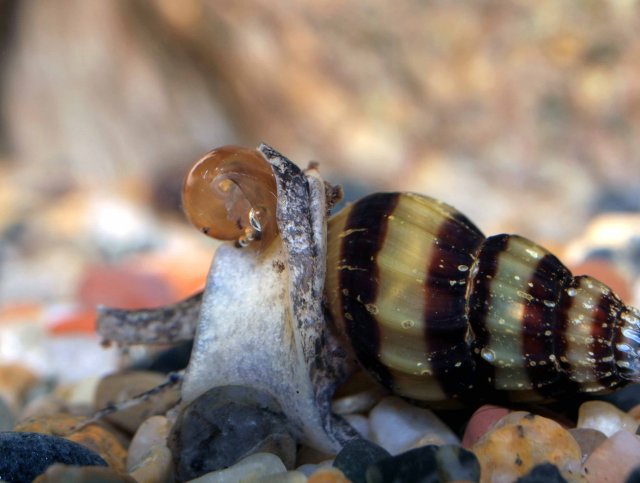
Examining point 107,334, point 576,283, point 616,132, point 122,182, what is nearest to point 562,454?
point 576,283

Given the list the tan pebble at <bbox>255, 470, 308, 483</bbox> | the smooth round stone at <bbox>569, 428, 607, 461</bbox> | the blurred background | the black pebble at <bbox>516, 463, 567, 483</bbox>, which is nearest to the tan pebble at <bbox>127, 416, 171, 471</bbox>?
the tan pebble at <bbox>255, 470, 308, 483</bbox>

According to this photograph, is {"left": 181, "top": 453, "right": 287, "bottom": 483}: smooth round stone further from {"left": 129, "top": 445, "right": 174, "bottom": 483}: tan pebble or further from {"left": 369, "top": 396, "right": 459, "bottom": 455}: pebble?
{"left": 369, "top": 396, "right": 459, "bottom": 455}: pebble

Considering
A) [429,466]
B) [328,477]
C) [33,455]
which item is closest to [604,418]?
[429,466]

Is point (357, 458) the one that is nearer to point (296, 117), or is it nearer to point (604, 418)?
point (604, 418)

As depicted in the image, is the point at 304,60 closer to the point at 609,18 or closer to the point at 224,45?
the point at 224,45

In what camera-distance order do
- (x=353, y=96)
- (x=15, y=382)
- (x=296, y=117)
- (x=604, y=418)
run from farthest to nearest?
1. (x=296, y=117)
2. (x=353, y=96)
3. (x=15, y=382)
4. (x=604, y=418)

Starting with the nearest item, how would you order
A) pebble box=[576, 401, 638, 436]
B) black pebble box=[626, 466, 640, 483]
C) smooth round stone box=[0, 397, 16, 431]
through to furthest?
black pebble box=[626, 466, 640, 483]
pebble box=[576, 401, 638, 436]
smooth round stone box=[0, 397, 16, 431]

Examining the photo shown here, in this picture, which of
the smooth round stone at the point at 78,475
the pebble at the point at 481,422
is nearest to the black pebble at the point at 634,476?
the pebble at the point at 481,422
